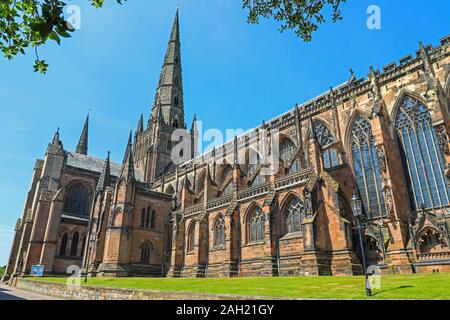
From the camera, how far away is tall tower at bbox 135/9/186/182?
54719mm

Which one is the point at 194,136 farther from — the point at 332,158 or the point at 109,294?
the point at 109,294

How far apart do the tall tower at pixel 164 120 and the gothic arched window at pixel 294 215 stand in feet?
111

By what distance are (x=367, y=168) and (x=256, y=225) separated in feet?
32.5

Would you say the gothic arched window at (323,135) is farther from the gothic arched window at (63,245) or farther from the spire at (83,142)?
the spire at (83,142)

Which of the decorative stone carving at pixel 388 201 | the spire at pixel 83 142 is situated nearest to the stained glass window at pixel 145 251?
the decorative stone carving at pixel 388 201

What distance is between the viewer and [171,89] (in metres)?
61.4

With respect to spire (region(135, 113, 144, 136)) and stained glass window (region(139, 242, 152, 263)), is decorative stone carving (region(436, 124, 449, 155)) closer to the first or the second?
stained glass window (region(139, 242, 152, 263))

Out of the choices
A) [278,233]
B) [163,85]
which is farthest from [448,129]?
[163,85]

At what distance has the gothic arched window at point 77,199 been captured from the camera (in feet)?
150

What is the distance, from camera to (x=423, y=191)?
2125 cm

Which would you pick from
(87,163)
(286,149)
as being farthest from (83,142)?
(286,149)

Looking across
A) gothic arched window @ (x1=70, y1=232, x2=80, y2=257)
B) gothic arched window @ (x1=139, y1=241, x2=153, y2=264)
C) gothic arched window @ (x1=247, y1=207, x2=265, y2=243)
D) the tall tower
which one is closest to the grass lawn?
gothic arched window @ (x1=247, y1=207, x2=265, y2=243)

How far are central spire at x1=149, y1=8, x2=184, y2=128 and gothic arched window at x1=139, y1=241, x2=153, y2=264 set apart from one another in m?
29.0
